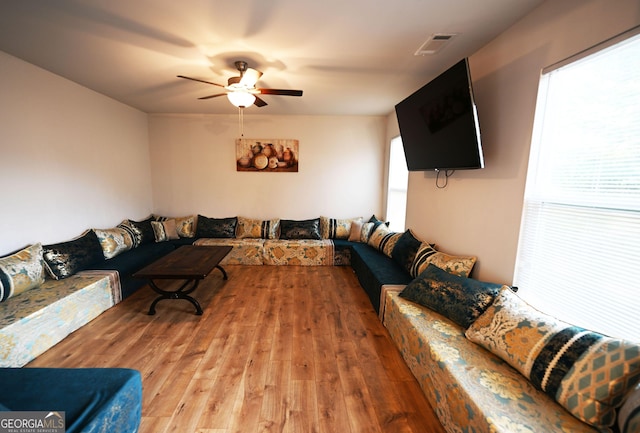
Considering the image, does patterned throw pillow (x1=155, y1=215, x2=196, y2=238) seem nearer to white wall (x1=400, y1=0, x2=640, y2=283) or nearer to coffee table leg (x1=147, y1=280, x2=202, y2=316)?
coffee table leg (x1=147, y1=280, x2=202, y2=316)

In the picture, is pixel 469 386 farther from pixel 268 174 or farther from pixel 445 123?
pixel 268 174

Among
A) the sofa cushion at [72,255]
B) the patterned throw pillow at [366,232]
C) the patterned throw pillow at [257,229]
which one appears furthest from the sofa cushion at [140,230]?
the patterned throw pillow at [366,232]

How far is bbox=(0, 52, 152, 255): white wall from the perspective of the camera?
244cm

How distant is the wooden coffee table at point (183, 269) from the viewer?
2611 mm

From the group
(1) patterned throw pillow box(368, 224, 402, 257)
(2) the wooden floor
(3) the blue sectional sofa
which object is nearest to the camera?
(3) the blue sectional sofa

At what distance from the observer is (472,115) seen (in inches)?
73.1

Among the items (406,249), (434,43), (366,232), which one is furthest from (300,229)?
(434,43)

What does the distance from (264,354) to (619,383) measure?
212cm

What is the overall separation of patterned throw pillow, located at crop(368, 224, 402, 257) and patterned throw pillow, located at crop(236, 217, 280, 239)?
1.81m

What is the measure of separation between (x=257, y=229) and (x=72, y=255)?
2487 millimetres

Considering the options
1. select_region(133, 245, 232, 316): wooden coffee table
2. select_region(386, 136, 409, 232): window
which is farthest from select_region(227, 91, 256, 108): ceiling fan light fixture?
select_region(386, 136, 409, 232): window

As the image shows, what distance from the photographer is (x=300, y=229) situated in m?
4.65

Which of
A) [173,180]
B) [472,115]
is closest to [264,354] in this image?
[472,115]

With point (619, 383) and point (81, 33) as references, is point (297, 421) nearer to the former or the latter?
point (619, 383)
